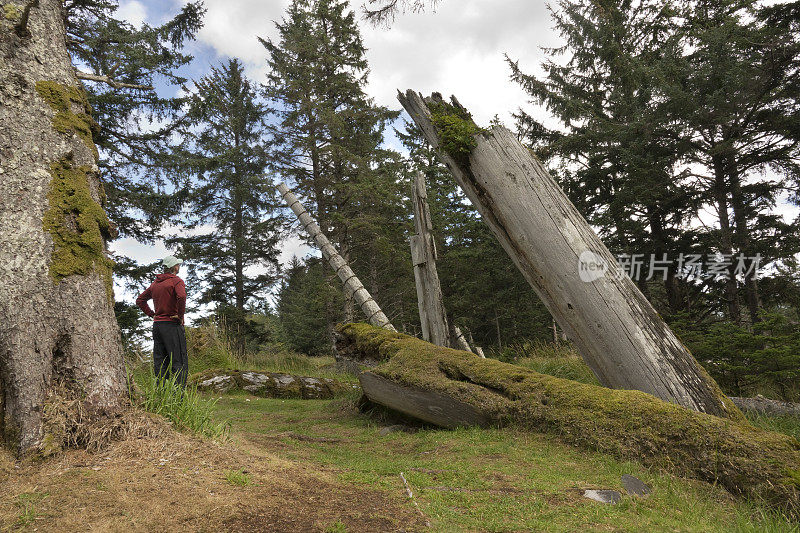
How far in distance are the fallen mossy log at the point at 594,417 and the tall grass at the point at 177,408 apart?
94.4 inches

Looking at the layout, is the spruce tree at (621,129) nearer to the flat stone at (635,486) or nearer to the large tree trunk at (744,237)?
the large tree trunk at (744,237)

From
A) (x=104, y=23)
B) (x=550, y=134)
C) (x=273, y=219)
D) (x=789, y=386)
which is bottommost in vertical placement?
(x=789, y=386)

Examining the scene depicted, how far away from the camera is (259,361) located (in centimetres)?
1498

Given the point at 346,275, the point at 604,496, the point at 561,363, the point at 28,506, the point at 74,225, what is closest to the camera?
the point at 28,506

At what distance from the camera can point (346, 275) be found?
11.8 m

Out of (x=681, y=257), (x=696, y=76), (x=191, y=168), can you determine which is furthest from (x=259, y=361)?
(x=696, y=76)

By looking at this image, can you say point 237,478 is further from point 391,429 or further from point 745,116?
point 745,116

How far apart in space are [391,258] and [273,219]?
5399mm

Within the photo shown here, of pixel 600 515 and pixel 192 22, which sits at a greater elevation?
pixel 192 22

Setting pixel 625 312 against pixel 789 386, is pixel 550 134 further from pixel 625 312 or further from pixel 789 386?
pixel 625 312

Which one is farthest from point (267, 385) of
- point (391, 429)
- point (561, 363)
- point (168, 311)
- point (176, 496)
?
point (176, 496)

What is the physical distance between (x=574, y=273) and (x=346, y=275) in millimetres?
7698

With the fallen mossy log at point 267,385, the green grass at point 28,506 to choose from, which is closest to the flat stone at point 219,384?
the fallen mossy log at point 267,385

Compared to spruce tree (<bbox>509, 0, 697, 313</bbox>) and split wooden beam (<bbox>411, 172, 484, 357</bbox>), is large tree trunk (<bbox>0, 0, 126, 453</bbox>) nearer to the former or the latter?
split wooden beam (<bbox>411, 172, 484, 357</bbox>)
